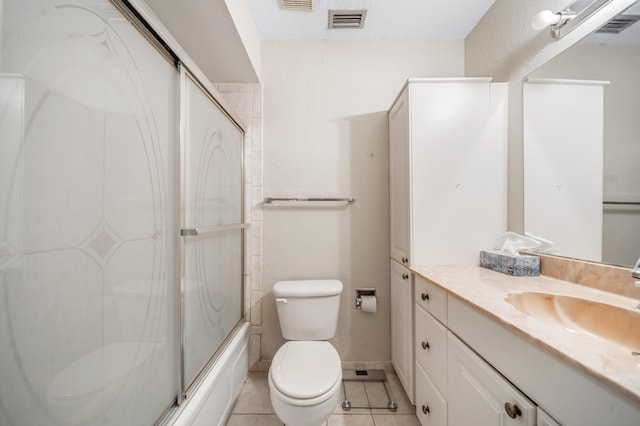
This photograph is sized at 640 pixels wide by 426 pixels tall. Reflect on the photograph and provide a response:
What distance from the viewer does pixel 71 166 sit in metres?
0.56

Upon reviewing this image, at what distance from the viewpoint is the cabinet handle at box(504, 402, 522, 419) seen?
685 mm

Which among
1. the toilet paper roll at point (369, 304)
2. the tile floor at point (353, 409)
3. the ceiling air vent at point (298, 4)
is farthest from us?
the toilet paper roll at point (369, 304)

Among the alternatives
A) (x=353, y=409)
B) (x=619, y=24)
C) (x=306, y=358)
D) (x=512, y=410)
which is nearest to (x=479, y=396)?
(x=512, y=410)

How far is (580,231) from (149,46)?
1828 millimetres

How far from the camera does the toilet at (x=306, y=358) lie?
3.54 ft

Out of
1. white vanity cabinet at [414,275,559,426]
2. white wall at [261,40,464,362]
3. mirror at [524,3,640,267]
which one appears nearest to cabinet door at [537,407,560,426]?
white vanity cabinet at [414,275,559,426]

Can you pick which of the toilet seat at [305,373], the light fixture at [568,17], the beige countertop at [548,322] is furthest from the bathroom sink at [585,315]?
the light fixture at [568,17]

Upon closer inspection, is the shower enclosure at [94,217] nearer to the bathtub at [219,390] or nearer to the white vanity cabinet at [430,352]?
the bathtub at [219,390]

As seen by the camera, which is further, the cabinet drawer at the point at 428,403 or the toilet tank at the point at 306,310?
the toilet tank at the point at 306,310

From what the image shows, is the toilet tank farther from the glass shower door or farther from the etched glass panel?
the etched glass panel

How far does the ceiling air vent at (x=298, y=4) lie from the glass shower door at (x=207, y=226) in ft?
2.51

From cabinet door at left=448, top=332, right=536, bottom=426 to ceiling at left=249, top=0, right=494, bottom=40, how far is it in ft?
6.15

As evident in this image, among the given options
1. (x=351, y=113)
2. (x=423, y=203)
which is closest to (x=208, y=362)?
(x=423, y=203)

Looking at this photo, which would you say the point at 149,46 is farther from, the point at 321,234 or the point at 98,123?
the point at 321,234
